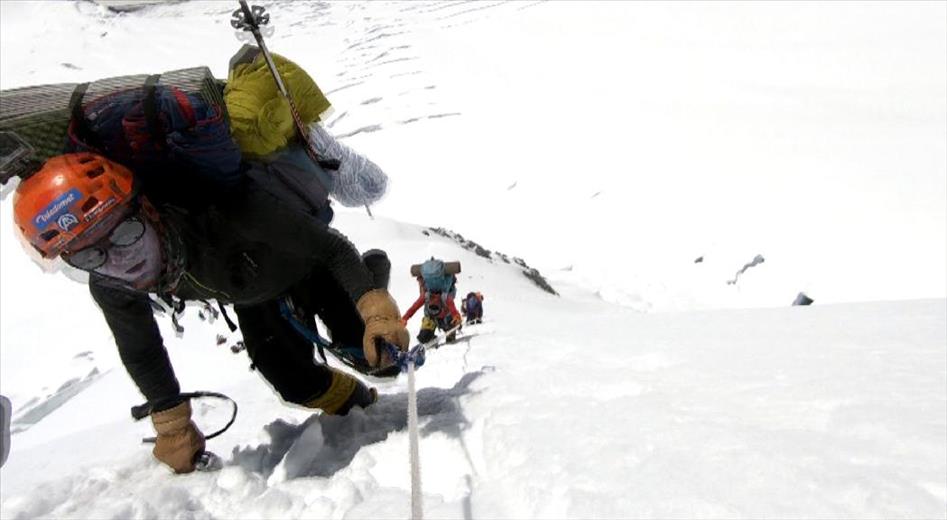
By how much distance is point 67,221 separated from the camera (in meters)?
2.07

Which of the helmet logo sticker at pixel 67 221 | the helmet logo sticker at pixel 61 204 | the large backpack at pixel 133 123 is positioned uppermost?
the large backpack at pixel 133 123

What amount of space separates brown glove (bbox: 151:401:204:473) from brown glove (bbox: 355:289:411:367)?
32.0 inches

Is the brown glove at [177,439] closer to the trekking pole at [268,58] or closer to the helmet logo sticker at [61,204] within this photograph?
the helmet logo sticker at [61,204]

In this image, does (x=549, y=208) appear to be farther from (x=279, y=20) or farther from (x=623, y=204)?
(x=279, y=20)

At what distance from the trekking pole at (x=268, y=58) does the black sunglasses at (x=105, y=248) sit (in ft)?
2.83

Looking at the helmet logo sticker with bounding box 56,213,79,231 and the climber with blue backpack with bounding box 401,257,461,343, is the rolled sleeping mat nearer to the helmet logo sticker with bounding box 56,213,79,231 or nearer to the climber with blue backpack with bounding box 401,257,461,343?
the climber with blue backpack with bounding box 401,257,461,343

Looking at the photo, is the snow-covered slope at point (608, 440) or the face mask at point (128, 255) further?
the face mask at point (128, 255)

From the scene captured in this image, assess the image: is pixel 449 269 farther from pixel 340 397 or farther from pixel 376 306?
pixel 376 306

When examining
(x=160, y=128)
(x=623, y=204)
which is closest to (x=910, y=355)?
(x=160, y=128)

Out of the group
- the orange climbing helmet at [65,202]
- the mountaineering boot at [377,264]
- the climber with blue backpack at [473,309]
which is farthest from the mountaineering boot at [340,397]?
the climber with blue backpack at [473,309]

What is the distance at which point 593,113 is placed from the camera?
21.0 m

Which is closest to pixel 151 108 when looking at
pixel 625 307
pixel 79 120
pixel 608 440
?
pixel 79 120

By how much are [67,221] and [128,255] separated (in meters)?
0.23

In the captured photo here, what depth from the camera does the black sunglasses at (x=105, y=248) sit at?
2201mm
